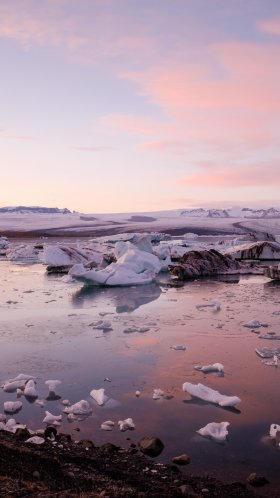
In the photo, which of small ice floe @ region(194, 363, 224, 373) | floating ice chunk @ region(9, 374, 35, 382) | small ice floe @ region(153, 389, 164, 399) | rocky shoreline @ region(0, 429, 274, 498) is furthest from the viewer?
small ice floe @ region(194, 363, 224, 373)

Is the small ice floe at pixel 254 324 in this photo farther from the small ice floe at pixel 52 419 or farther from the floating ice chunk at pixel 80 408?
the small ice floe at pixel 52 419

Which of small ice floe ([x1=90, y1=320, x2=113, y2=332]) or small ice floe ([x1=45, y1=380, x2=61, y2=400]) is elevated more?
small ice floe ([x1=90, y1=320, x2=113, y2=332])

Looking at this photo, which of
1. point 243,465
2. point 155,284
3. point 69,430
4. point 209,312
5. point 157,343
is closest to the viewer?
point 243,465

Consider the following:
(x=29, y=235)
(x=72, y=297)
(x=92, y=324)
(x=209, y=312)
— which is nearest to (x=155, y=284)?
(x=72, y=297)

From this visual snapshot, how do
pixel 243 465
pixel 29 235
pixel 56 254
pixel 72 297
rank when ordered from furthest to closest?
1. pixel 29 235
2. pixel 56 254
3. pixel 72 297
4. pixel 243 465

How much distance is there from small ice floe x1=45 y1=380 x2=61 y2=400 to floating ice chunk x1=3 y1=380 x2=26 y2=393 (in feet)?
0.77

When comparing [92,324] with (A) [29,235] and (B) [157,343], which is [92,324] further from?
(A) [29,235]

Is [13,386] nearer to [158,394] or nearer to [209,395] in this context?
[158,394]

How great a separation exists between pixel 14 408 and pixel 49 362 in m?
1.37

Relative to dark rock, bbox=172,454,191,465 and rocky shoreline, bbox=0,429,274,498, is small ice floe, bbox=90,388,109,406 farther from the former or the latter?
dark rock, bbox=172,454,191,465

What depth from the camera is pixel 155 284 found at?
1316cm

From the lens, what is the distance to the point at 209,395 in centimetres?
445

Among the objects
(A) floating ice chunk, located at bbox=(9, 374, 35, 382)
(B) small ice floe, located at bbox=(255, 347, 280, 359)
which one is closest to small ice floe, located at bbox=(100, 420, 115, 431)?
(A) floating ice chunk, located at bbox=(9, 374, 35, 382)

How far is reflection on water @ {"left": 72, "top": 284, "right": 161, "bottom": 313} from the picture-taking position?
9.74 m
